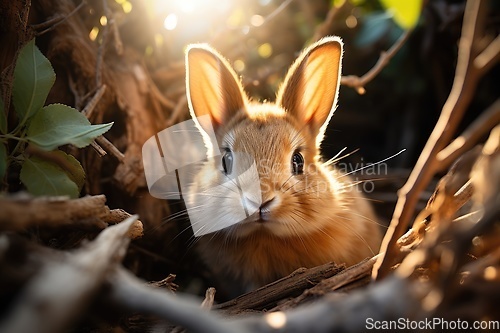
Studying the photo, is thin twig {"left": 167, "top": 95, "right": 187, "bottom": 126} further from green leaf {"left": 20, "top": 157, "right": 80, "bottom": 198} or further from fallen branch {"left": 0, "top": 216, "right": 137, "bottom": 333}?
fallen branch {"left": 0, "top": 216, "right": 137, "bottom": 333}

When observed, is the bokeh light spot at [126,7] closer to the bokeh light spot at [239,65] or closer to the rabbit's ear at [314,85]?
the bokeh light spot at [239,65]

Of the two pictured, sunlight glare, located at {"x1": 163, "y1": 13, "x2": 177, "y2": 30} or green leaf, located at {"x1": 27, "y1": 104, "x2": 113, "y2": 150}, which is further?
sunlight glare, located at {"x1": 163, "y1": 13, "x2": 177, "y2": 30}

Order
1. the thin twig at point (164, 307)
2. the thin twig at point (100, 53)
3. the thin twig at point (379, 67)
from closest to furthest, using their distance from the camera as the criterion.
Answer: the thin twig at point (164, 307), the thin twig at point (100, 53), the thin twig at point (379, 67)

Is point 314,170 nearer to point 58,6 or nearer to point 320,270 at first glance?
point 320,270

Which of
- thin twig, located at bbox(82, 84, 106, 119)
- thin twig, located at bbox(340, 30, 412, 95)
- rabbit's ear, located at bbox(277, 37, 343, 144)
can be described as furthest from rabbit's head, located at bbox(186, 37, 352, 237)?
thin twig, located at bbox(82, 84, 106, 119)

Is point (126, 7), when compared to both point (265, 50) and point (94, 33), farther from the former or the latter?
point (265, 50)

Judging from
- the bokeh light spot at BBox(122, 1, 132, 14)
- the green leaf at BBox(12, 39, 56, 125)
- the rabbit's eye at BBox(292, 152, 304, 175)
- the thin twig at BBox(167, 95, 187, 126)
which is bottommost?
the green leaf at BBox(12, 39, 56, 125)

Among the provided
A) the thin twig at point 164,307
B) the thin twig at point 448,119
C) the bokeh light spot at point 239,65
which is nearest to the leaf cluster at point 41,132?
the thin twig at point 164,307
